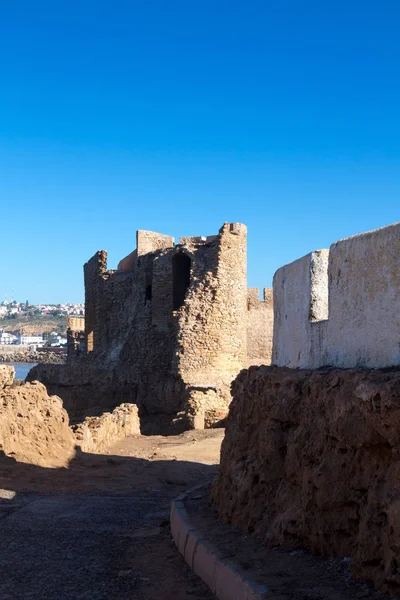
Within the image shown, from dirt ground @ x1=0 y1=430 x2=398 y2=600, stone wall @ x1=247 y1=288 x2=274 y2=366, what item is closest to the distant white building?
stone wall @ x1=247 y1=288 x2=274 y2=366

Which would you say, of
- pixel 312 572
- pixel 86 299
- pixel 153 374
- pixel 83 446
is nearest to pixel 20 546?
pixel 312 572

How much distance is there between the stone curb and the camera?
4.49 metres

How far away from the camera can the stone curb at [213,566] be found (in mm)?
4492

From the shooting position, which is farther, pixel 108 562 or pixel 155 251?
pixel 155 251

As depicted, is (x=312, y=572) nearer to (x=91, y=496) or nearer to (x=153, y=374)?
(x=91, y=496)

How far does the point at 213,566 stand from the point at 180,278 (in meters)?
19.1

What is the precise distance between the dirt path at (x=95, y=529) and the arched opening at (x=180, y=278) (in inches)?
437

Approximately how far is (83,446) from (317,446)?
336 inches

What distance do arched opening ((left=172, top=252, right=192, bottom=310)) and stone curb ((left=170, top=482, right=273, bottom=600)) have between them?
55.9 ft

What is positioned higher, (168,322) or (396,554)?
(168,322)

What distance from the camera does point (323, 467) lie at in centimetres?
505

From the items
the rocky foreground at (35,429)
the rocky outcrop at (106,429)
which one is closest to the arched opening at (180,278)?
the rocky outcrop at (106,429)

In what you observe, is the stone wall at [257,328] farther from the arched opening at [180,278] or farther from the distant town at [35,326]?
the distant town at [35,326]

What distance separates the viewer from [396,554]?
3.90 m
